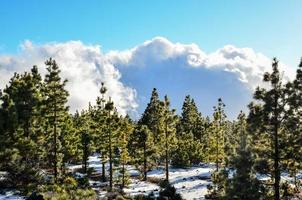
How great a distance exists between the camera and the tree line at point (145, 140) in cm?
3275

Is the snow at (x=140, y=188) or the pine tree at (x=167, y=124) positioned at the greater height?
the pine tree at (x=167, y=124)

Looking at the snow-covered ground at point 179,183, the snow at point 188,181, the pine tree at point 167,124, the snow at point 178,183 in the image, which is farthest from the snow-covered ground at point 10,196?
the pine tree at point 167,124

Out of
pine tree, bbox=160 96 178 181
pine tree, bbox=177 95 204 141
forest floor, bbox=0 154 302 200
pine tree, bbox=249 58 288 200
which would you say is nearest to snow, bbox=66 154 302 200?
forest floor, bbox=0 154 302 200

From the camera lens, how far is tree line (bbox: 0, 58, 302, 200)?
107 ft

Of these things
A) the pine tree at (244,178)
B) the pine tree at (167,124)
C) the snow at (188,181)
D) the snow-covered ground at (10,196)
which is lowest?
the snow at (188,181)

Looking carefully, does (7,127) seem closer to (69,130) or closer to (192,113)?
(69,130)

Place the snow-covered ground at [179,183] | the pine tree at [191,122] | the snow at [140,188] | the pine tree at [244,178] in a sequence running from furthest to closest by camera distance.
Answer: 1. the pine tree at [191,122]
2. the snow at [140,188]
3. the snow-covered ground at [179,183]
4. the pine tree at [244,178]

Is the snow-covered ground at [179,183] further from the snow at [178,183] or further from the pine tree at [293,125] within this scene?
the pine tree at [293,125]

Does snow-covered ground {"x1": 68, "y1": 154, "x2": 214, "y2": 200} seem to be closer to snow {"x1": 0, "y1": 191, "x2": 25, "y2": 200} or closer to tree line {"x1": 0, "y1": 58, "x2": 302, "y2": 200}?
tree line {"x1": 0, "y1": 58, "x2": 302, "y2": 200}

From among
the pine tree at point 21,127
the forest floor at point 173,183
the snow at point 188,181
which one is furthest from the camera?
the snow at point 188,181

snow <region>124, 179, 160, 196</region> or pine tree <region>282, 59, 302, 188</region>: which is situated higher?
pine tree <region>282, 59, 302, 188</region>

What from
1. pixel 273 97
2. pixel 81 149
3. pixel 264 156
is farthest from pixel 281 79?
pixel 81 149

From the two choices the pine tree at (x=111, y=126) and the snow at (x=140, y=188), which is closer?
the snow at (x=140, y=188)

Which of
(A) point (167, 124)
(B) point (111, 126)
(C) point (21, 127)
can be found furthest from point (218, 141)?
(C) point (21, 127)
